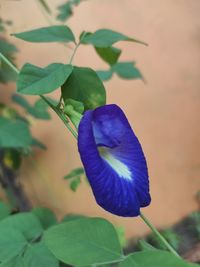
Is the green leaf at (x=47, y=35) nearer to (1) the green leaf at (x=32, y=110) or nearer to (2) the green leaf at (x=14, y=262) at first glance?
(2) the green leaf at (x=14, y=262)

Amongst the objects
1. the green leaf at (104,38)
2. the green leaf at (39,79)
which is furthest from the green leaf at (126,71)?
the green leaf at (39,79)

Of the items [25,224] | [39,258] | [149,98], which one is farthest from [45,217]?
[149,98]

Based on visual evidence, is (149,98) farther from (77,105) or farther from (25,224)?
(77,105)

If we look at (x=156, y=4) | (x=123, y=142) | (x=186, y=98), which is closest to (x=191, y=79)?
(x=186, y=98)

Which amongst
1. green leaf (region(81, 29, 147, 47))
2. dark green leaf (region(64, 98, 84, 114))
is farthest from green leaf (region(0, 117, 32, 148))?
dark green leaf (region(64, 98, 84, 114))

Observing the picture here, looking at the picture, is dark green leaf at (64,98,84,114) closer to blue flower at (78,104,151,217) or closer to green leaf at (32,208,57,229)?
blue flower at (78,104,151,217)
